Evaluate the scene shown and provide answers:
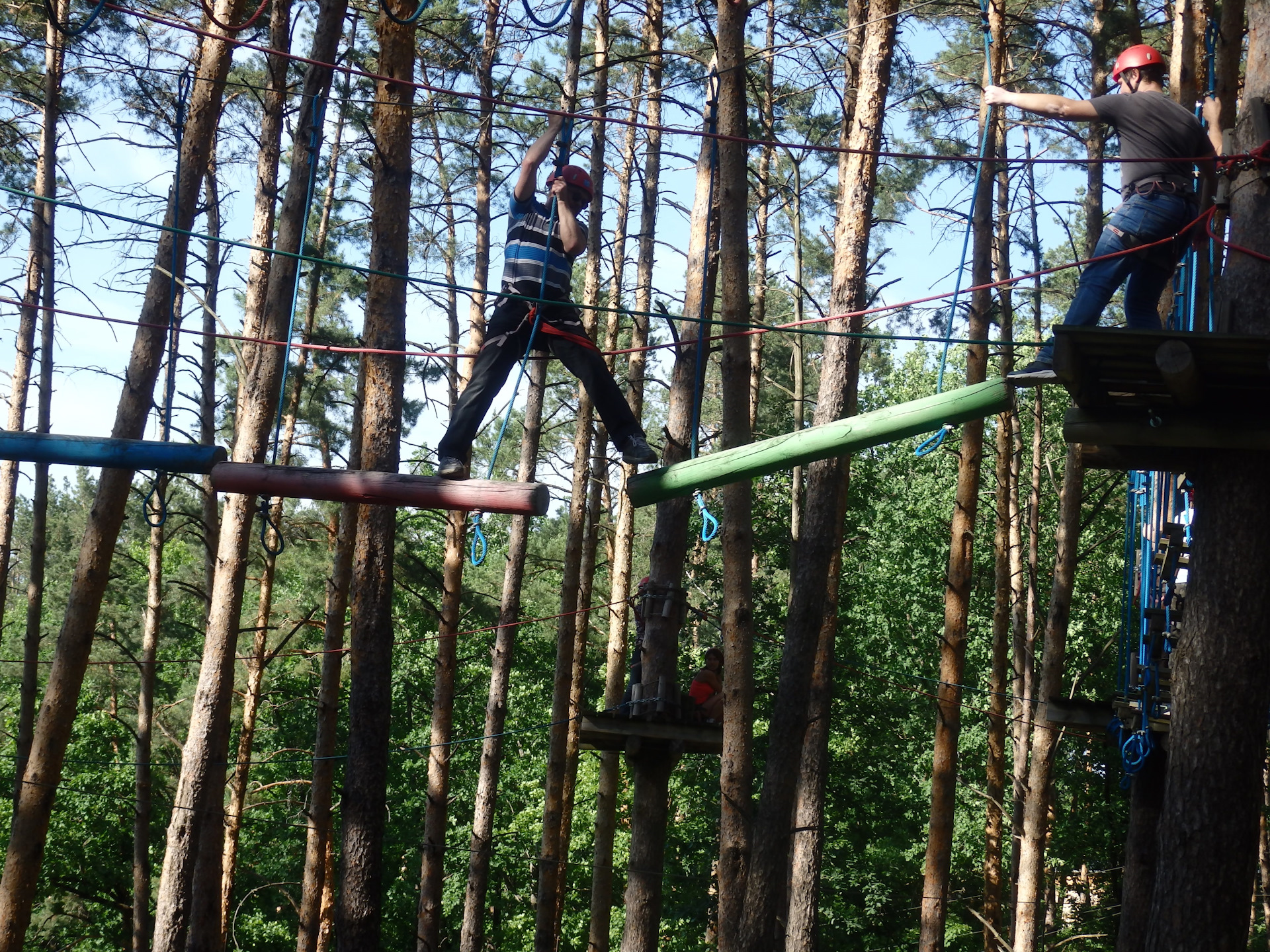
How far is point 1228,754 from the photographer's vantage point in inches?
187

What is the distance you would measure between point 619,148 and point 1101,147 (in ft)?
19.0

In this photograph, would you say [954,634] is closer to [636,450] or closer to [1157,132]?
[636,450]

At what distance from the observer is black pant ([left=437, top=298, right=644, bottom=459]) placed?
5.70 m

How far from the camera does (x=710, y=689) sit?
1069cm

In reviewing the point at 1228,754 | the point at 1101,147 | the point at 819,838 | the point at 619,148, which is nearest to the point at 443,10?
the point at 619,148

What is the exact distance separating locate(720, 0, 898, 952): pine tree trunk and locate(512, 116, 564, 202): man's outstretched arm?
2227 mm

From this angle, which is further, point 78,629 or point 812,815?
point 812,815

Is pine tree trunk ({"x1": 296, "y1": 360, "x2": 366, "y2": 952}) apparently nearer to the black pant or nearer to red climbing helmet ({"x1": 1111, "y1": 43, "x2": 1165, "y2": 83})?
the black pant

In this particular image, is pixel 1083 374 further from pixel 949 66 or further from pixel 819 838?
pixel 949 66

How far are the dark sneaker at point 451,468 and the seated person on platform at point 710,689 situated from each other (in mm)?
4620

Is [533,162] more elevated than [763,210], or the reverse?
[763,210]

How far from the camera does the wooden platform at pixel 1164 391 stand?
4500 mm

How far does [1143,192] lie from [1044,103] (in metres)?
0.62

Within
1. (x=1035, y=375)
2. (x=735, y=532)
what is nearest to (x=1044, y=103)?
(x=1035, y=375)
